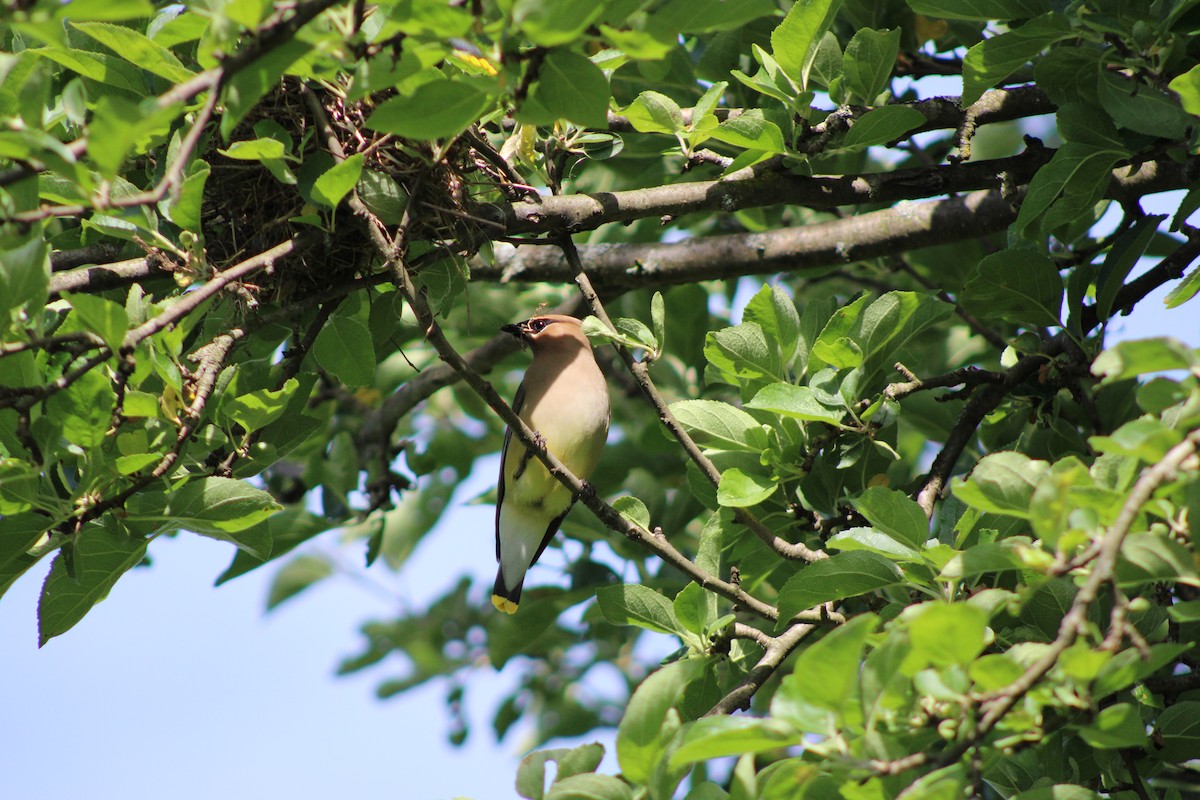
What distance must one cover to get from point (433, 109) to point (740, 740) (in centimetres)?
154

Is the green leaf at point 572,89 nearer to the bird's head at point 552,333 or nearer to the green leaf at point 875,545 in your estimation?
the green leaf at point 875,545

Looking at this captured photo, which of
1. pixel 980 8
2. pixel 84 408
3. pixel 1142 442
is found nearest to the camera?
pixel 1142 442

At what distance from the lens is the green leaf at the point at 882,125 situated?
3910 mm

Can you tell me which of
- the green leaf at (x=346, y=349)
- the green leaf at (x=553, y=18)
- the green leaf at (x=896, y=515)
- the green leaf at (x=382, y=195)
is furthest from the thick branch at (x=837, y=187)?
the green leaf at (x=553, y=18)

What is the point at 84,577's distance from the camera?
3.32 metres

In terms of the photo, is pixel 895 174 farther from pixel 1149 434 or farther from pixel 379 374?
pixel 379 374

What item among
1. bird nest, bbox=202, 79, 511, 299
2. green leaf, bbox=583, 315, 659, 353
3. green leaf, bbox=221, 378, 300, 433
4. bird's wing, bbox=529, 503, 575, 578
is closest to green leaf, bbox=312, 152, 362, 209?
bird nest, bbox=202, 79, 511, 299

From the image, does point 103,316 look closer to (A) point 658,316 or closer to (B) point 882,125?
(A) point 658,316

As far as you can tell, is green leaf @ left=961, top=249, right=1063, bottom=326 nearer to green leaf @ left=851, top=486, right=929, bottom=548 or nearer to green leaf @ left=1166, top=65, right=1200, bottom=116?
green leaf @ left=1166, top=65, right=1200, bottom=116

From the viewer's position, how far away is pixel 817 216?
21.9 feet

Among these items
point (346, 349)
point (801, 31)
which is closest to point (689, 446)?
point (346, 349)

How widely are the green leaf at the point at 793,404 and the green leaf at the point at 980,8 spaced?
1.35 metres

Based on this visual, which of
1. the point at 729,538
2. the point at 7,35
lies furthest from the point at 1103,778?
the point at 7,35

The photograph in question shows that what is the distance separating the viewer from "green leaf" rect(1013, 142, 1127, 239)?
3727 mm
